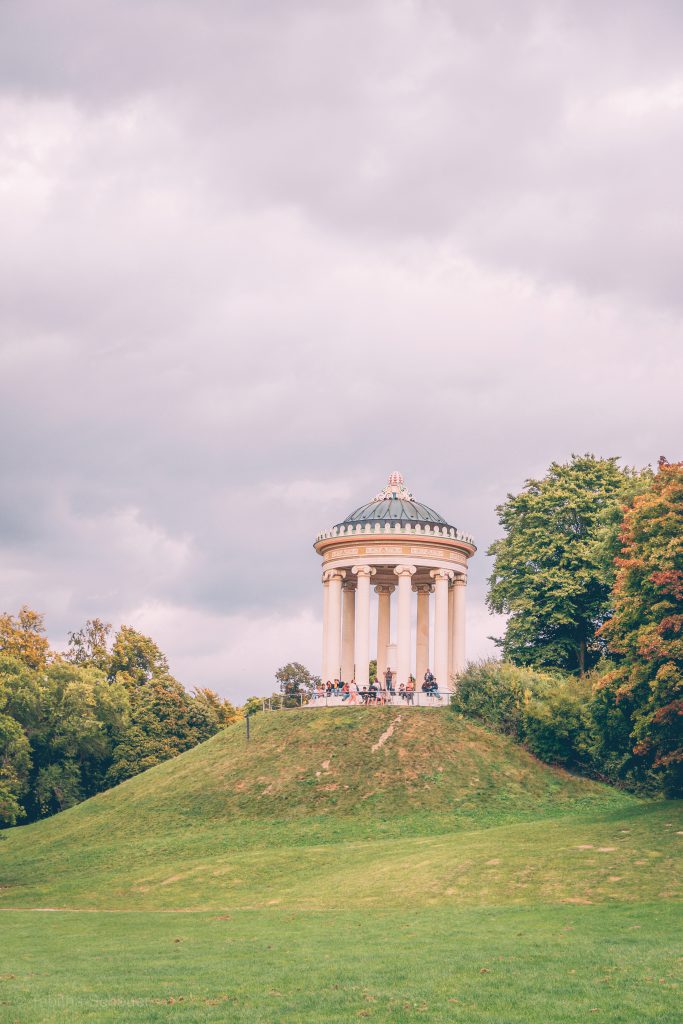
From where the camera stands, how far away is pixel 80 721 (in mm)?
75188

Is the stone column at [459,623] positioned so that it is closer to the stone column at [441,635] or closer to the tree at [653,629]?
the stone column at [441,635]

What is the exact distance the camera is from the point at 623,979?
69.8 ft

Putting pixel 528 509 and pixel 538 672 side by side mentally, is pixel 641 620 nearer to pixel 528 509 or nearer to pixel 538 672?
pixel 538 672

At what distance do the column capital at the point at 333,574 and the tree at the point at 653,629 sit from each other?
27334mm

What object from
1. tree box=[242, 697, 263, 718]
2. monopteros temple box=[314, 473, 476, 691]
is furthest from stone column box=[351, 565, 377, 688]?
tree box=[242, 697, 263, 718]

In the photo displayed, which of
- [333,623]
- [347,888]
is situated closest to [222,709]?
[333,623]

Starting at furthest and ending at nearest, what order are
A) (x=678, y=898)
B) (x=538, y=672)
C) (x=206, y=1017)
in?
(x=538, y=672) → (x=678, y=898) → (x=206, y=1017)

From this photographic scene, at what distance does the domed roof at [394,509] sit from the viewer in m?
69.2

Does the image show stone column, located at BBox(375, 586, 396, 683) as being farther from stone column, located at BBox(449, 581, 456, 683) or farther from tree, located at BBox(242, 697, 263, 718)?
tree, located at BBox(242, 697, 263, 718)

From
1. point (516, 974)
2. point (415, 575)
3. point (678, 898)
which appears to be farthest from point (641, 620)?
point (415, 575)

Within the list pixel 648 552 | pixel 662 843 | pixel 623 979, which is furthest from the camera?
pixel 648 552

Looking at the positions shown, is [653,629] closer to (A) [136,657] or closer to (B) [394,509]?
(B) [394,509]

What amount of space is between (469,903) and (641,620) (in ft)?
42.0

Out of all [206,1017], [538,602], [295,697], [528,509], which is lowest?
[206,1017]
